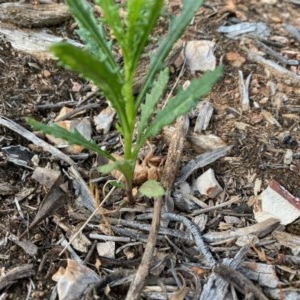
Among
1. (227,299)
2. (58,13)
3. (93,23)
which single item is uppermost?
(93,23)

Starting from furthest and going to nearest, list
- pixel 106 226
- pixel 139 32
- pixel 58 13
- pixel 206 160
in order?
pixel 58 13
pixel 206 160
pixel 106 226
pixel 139 32

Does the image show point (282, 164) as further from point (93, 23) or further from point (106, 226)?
point (93, 23)

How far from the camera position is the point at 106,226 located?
1648 mm

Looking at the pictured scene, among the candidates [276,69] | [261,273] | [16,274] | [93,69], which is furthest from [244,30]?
[16,274]

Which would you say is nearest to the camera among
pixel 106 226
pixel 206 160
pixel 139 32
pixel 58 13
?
pixel 139 32

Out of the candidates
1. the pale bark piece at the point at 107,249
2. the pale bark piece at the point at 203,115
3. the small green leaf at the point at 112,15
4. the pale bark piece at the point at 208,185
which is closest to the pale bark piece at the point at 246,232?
the pale bark piece at the point at 208,185

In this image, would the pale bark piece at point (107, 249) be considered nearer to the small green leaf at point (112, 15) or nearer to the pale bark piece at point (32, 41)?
the small green leaf at point (112, 15)

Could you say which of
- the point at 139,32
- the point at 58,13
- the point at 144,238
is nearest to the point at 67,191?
the point at 144,238

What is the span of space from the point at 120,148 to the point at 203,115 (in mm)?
298

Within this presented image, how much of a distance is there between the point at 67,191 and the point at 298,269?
0.68 meters

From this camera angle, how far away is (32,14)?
85.8 inches

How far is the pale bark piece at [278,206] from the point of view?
66.2 inches

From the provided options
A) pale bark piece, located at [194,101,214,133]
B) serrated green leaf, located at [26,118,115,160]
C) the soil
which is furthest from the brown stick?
pale bark piece, located at [194,101,214,133]

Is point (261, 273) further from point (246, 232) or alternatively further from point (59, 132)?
point (59, 132)
